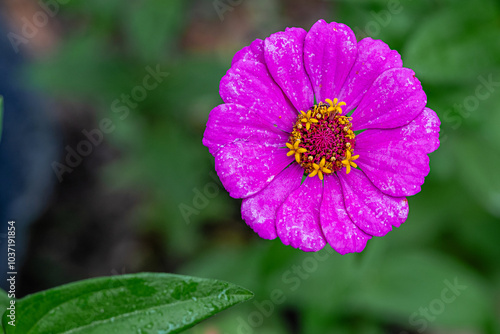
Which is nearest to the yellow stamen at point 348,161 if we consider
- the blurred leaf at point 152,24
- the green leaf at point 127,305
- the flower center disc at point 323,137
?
the flower center disc at point 323,137

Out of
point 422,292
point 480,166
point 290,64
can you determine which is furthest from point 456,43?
point 422,292

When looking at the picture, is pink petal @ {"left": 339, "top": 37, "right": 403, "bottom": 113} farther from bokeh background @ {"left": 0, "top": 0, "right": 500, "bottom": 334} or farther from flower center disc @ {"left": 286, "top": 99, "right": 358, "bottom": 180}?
bokeh background @ {"left": 0, "top": 0, "right": 500, "bottom": 334}

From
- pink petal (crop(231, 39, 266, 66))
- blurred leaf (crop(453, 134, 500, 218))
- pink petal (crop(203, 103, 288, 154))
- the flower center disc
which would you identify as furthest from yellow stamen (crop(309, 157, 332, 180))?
blurred leaf (crop(453, 134, 500, 218))

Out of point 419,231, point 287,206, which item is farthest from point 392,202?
point 419,231

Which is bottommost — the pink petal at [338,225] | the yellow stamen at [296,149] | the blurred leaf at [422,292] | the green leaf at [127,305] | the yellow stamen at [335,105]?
the green leaf at [127,305]

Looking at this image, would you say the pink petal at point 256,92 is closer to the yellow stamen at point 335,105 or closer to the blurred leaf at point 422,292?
the yellow stamen at point 335,105

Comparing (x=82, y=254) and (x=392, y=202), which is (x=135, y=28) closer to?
(x=82, y=254)

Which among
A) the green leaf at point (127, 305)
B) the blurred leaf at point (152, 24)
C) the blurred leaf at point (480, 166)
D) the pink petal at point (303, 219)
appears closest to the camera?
the green leaf at point (127, 305)
